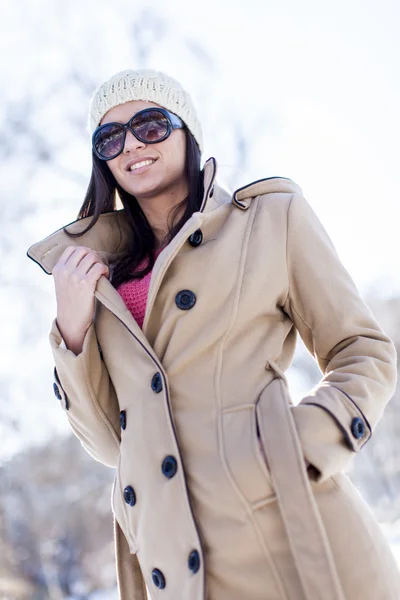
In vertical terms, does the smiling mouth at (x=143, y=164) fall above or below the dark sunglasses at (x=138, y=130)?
below

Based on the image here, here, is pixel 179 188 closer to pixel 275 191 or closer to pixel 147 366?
pixel 275 191

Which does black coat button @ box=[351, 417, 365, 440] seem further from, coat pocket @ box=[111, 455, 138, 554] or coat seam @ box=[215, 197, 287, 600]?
coat pocket @ box=[111, 455, 138, 554]

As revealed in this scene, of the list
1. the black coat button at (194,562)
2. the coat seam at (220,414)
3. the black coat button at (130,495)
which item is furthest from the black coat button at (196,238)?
the black coat button at (194,562)

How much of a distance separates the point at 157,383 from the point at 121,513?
40cm

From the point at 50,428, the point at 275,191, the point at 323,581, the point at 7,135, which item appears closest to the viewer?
the point at 323,581

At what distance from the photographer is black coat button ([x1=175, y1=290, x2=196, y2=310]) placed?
1899 mm

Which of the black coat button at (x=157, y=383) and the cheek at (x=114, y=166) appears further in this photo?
the cheek at (x=114, y=166)

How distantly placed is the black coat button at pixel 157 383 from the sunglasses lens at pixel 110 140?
772 mm

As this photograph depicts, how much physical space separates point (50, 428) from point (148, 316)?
23.3 feet

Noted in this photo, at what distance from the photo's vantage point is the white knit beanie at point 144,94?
229 centimetres

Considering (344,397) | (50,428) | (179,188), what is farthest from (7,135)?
(344,397)

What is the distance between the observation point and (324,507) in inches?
64.9

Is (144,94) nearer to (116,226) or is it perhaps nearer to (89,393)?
(116,226)

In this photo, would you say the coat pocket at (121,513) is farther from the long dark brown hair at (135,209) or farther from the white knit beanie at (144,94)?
the white knit beanie at (144,94)
